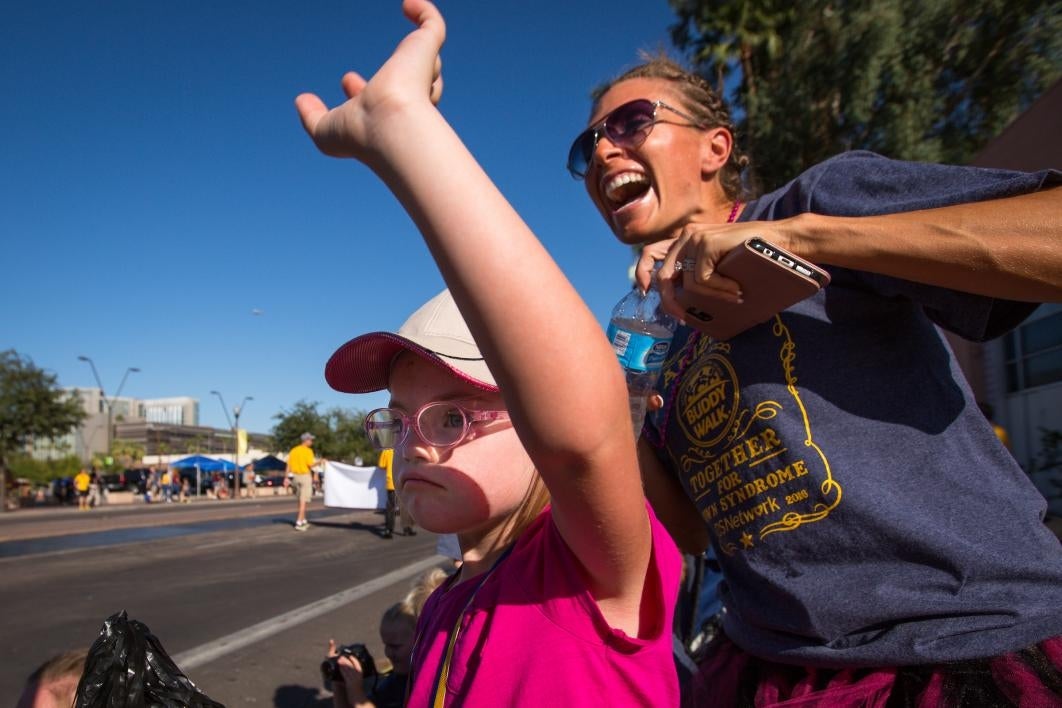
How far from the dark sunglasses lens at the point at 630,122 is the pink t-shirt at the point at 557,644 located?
47.0 inches

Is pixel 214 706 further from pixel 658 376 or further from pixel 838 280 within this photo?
pixel 838 280

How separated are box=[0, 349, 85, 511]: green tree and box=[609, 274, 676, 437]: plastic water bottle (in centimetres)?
3971

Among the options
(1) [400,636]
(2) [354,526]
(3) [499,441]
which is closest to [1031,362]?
(1) [400,636]

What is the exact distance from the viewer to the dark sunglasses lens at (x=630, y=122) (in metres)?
1.99

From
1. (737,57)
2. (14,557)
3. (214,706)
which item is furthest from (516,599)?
(737,57)

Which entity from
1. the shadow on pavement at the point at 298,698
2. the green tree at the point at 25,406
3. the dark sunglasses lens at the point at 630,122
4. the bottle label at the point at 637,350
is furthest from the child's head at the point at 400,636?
the green tree at the point at 25,406

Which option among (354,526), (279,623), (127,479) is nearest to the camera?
(279,623)

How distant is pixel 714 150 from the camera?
2.05 metres

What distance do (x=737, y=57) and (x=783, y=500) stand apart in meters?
13.0

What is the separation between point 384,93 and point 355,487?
Answer: 1098 cm

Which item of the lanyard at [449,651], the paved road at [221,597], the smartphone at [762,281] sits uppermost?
the smartphone at [762,281]

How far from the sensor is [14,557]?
385 inches

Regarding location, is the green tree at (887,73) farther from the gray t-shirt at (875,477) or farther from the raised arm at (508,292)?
the raised arm at (508,292)

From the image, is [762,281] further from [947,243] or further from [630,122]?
[630,122]
